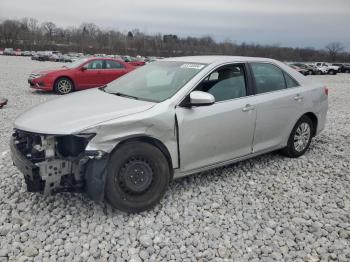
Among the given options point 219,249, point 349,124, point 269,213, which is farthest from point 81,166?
point 349,124

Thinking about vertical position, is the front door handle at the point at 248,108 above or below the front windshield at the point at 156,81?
below

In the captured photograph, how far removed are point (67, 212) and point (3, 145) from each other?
276cm

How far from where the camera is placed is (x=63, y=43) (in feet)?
316

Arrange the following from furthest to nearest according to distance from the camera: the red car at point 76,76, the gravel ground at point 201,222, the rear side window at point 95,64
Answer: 1. the rear side window at point 95,64
2. the red car at point 76,76
3. the gravel ground at point 201,222

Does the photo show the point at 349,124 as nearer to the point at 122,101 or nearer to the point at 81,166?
the point at 122,101

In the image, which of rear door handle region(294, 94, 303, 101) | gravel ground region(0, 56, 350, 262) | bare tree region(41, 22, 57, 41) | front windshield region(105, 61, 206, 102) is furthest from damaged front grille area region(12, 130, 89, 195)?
bare tree region(41, 22, 57, 41)

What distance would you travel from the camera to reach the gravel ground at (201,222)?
2.88m

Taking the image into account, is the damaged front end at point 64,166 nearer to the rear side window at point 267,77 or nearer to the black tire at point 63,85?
the rear side window at point 267,77

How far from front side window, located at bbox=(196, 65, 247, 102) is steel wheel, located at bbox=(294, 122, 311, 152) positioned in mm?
1357

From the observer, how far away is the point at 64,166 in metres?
3.07

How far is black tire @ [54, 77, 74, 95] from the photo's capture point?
37.7ft

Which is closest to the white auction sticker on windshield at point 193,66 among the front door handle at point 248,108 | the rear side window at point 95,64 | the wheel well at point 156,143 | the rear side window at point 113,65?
the front door handle at point 248,108

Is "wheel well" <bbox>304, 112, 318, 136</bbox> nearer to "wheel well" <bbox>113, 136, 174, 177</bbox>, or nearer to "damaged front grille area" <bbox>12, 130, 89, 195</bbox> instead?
"wheel well" <bbox>113, 136, 174, 177</bbox>

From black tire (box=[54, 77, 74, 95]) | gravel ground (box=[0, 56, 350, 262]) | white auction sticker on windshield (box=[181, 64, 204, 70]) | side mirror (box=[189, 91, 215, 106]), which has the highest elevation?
white auction sticker on windshield (box=[181, 64, 204, 70])
